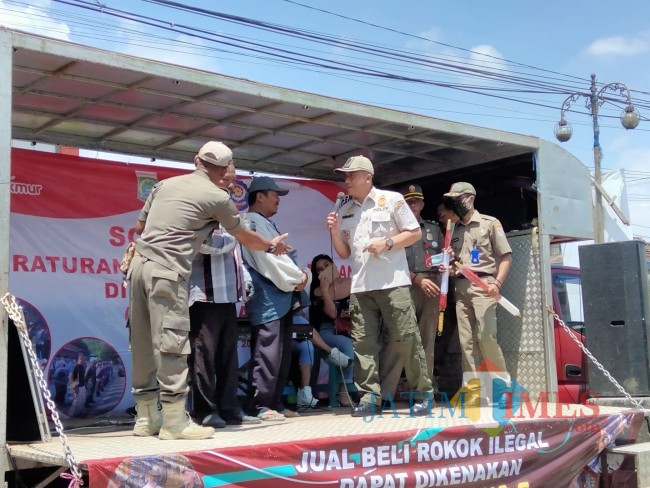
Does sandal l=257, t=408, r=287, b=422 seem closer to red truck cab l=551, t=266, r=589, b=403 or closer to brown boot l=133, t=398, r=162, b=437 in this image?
brown boot l=133, t=398, r=162, b=437

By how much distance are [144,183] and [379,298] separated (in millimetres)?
2428

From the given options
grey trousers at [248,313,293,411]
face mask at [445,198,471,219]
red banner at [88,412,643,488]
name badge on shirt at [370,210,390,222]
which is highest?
face mask at [445,198,471,219]

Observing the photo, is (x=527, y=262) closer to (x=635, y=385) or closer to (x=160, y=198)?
(x=635, y=385)

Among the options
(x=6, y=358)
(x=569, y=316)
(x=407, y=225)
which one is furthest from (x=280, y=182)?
(x=6, y=358)

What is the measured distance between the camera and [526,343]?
6.55 meters

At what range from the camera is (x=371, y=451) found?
4.15 m

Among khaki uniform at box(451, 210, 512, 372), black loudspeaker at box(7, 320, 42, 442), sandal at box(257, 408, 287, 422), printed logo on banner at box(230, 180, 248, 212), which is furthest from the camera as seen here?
printed logo on banner at box(230, 180, 248, 212)

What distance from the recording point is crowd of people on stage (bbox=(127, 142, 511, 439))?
4078 mm

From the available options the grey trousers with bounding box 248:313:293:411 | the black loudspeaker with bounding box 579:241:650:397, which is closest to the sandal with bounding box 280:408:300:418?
the grey trousers with bounding box 248:313:293:411

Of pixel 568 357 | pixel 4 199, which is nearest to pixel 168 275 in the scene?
pixel 4 199

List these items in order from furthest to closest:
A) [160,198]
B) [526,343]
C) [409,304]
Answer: [526,343] < [409,304] < [160,198]

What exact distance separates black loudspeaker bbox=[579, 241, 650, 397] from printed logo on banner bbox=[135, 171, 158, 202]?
3883 mm

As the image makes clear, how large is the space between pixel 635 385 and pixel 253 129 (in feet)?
12.6

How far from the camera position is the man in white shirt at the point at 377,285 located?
17.6 ft
